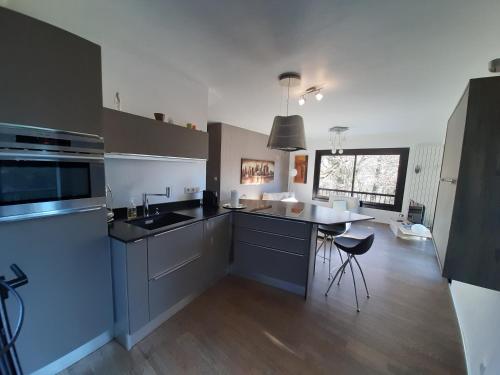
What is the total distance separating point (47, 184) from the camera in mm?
1253

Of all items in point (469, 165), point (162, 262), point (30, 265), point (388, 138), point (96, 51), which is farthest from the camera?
point (388, 138)

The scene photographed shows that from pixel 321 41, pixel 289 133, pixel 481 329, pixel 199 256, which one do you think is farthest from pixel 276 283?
pixel 321 41

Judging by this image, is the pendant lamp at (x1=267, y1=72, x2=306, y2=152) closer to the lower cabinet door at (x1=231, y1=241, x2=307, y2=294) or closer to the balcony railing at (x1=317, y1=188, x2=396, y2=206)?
the lower cabinet door at (x1=231, y1=241, x2=307, y2=294)

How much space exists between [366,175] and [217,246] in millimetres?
5060

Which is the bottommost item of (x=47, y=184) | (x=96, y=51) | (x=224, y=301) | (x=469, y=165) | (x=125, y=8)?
(x=224, y=301)

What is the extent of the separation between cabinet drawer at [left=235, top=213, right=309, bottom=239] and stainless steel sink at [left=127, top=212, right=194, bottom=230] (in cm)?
66

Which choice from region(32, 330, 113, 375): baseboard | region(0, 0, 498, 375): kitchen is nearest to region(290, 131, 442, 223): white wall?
region(0, 0, 498, 375): kitchen

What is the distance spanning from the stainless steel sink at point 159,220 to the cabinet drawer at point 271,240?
709 millimetres

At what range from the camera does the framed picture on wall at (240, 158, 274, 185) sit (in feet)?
16.9

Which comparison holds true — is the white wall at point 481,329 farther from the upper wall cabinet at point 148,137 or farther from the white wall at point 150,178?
the white wall at point 150,178

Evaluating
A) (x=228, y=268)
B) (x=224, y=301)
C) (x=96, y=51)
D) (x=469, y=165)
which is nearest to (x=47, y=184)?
(x=96, y=51)

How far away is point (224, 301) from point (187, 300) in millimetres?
391

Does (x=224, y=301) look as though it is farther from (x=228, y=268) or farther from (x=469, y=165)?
(x=469, y=165)

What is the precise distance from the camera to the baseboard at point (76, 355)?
1342 mm
